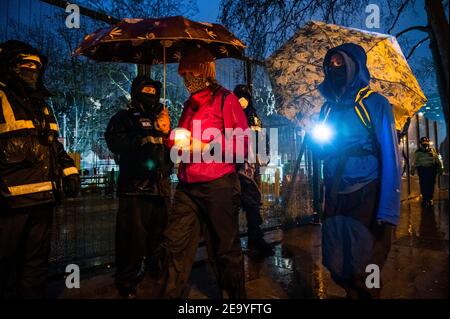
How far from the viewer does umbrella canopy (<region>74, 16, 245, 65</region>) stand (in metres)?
3.06

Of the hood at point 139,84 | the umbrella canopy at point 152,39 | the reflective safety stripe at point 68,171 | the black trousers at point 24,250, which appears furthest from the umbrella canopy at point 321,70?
the black trousers at point 24,250

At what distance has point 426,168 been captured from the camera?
10.6 m

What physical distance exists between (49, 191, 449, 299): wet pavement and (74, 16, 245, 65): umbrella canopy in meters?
2.51

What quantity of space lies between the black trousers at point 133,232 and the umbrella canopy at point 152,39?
1.59 meters

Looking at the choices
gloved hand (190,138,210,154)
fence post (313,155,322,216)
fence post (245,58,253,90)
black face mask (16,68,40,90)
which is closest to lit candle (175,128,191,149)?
gloved hand (190,138,210,154)

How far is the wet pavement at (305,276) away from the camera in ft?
11.8

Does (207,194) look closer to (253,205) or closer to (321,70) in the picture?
(253,205)

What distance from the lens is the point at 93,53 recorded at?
3824 mm

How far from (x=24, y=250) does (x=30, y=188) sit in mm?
522

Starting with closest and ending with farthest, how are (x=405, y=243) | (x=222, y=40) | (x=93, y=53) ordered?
(x=222, y=40) → (x=93, y=53) → (x=405, y=243)

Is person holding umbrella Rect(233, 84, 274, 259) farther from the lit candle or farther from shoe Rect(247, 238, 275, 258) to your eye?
the lit candle
